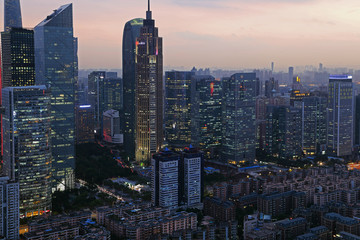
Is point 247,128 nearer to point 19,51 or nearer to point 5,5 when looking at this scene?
point 19,51

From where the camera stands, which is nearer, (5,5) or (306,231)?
(306,231)

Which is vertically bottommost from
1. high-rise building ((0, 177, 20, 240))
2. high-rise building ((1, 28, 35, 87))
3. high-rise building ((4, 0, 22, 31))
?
high-rise building ((0, 177, 20, 240))

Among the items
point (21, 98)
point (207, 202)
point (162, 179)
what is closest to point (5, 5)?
point (21, 98)

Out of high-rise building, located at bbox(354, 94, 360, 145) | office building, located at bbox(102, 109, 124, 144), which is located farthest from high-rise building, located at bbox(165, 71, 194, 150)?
high-rise building, located at bbox(354, 94, 360, 145)

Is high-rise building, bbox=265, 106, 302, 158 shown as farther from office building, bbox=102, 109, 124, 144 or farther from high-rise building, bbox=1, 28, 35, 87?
high-rise building, bbox=1, 28, 35, 87

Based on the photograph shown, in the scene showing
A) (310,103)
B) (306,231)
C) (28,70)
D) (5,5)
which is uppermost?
(5,5)

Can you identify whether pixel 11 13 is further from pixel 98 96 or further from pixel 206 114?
pixel 98 96
